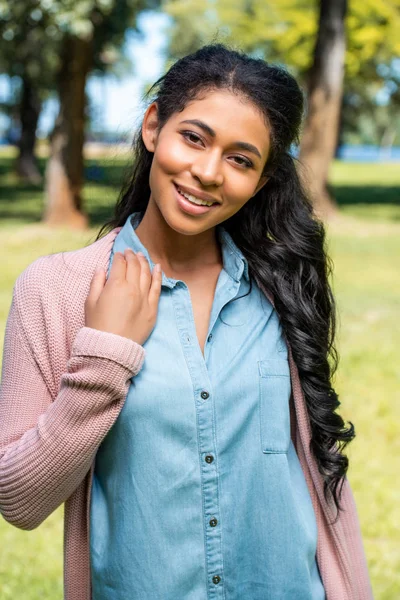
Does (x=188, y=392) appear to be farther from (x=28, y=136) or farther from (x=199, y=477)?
(x=28, y=136)

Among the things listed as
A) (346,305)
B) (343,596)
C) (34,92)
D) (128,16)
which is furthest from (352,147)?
(343,596)

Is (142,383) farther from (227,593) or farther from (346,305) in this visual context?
(346,305)

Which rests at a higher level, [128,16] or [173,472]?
[128,16]

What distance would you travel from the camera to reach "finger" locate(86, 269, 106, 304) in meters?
1.72

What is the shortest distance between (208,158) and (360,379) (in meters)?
4.99

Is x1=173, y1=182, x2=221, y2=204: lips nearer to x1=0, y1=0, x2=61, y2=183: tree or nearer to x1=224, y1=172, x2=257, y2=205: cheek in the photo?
x1=224, y1=172, x2=257, y2=205: cheek

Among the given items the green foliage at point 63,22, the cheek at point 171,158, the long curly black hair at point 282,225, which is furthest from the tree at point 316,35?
the cheek at point 171,158

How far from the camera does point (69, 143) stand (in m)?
14.4

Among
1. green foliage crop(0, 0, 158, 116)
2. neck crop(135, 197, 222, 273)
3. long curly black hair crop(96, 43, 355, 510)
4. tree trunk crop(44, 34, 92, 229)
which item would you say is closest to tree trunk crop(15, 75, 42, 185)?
green foliage crop(0, 0, 158, 116)

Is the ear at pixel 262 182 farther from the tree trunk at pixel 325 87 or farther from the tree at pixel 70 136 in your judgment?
the tree trunk at pixel 325 87

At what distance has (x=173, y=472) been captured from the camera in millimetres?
1751

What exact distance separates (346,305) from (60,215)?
6.78 metres

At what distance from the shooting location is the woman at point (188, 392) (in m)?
1.69

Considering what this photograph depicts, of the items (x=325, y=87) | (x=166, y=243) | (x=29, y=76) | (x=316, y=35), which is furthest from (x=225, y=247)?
(x=29, y=76)
